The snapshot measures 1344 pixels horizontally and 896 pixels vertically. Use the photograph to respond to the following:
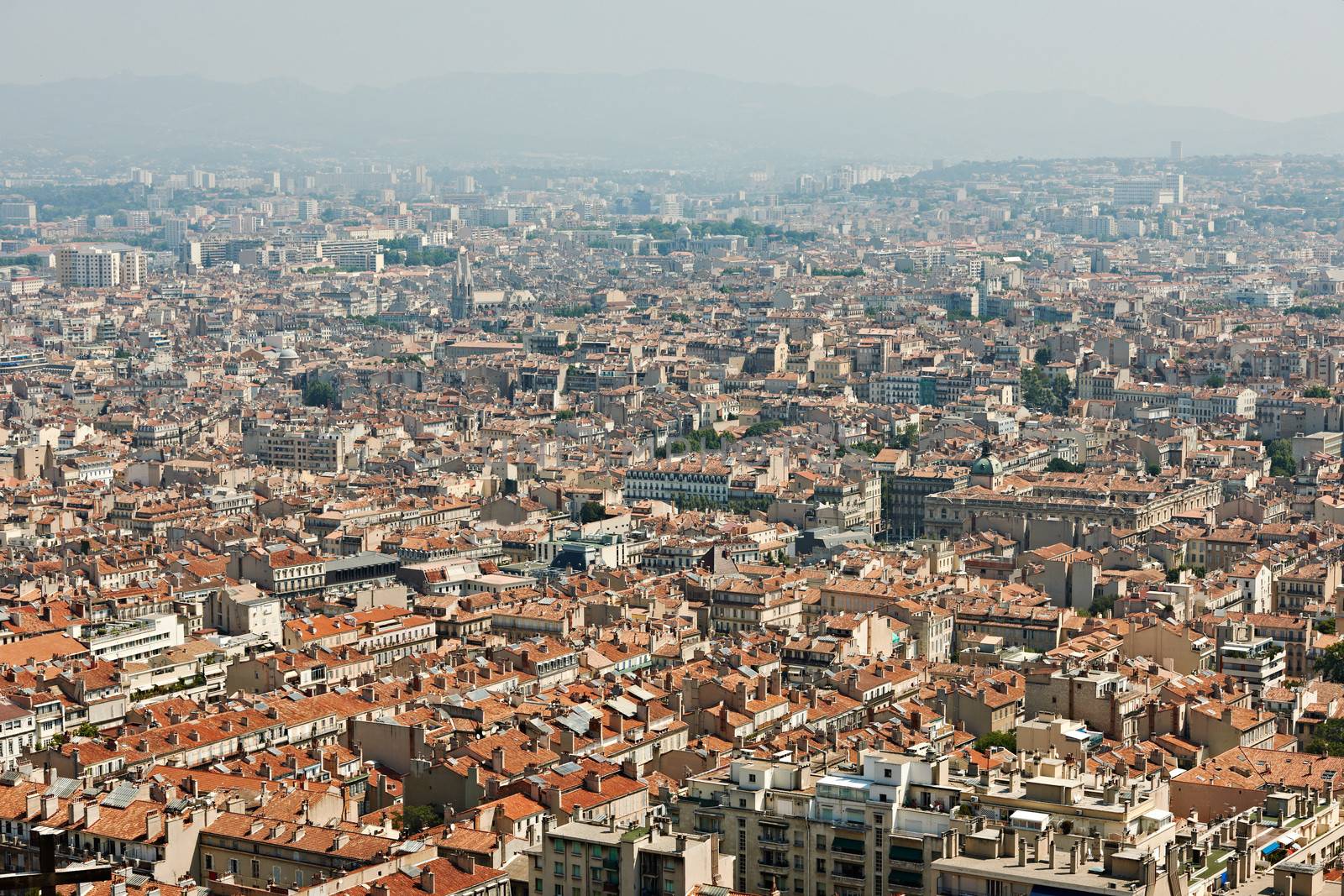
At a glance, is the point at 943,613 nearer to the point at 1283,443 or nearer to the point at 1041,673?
the point at 1041,673

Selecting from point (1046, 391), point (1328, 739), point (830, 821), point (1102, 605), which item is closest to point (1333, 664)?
point (1328, 739)

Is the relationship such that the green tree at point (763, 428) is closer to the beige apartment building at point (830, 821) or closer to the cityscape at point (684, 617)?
the cityscape at point (684, 617)

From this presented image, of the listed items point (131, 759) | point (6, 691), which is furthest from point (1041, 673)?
point (6, 691)

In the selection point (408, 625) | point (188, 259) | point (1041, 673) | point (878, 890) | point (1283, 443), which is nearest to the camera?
point (878, 890)

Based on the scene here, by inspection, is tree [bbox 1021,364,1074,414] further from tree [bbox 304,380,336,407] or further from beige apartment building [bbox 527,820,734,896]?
beige apartment building [bbox 527,820,734,896]

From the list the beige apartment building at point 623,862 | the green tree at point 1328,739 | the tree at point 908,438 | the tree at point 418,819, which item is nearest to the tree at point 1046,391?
the tree at point 908,438

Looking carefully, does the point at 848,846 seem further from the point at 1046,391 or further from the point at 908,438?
the point at 1046,391
